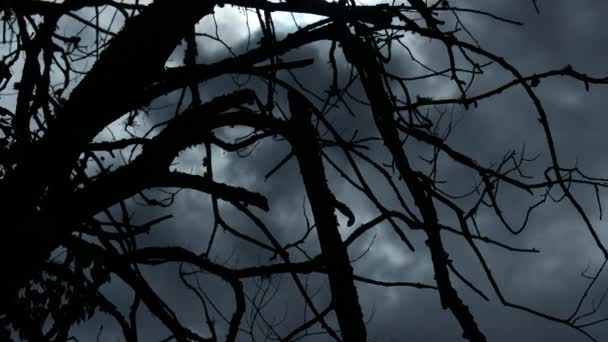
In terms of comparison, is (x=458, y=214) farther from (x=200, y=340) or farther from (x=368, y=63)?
(x=200, y=340)

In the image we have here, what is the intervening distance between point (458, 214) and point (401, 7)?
1.45m

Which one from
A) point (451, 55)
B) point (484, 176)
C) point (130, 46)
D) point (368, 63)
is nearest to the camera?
point (130, 46)

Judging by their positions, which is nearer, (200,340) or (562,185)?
(562,185)

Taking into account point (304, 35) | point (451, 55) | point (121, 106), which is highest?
point (451, 55)

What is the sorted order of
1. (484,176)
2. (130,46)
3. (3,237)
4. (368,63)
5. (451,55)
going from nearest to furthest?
(3,237), (130,46), (484,176), (368,63), (451,55)

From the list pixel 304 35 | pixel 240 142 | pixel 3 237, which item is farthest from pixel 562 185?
pixel 3 237

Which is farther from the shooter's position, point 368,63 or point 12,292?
point 368,63

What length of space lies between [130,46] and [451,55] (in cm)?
179

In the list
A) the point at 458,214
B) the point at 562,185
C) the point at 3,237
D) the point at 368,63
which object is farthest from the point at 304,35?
the point at 3,237

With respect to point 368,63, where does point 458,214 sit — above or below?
below

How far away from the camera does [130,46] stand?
105 inches

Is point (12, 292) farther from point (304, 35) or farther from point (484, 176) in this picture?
point (484, 176)

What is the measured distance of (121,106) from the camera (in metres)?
2.69

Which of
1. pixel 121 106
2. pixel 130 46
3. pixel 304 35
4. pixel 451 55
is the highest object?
pixel 451 55
